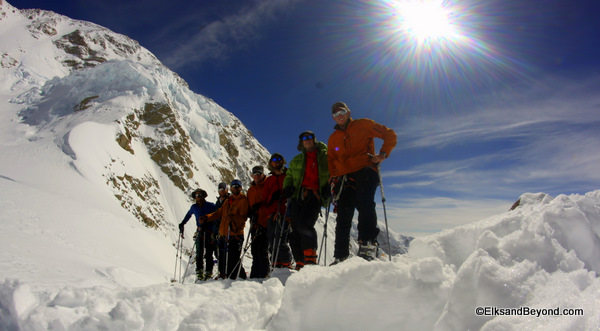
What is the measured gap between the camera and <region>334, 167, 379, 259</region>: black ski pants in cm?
362

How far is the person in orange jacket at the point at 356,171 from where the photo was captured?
3643mm

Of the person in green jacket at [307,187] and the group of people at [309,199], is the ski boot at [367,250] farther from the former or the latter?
the person in green jacket at [307,187]

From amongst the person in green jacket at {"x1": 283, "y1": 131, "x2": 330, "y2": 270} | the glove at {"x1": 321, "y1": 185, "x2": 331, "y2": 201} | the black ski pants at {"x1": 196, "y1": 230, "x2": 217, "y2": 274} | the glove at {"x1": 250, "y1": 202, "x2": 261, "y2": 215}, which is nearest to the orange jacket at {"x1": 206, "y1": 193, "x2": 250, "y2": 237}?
the glove at {"x1": 250, "y1": 202, "x2": 261, "y2": 215}

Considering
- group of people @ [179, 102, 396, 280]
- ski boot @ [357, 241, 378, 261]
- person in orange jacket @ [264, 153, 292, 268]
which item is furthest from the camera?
person in orange jacket @ [264, 153, 292, 268]

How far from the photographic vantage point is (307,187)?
174 inches

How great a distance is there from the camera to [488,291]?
130cm

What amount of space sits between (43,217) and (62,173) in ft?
32.1

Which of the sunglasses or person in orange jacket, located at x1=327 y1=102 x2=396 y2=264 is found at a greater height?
the sunglasses

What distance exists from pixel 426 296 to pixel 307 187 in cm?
291

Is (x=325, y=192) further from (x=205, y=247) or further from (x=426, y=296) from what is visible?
(x=205, y=247)

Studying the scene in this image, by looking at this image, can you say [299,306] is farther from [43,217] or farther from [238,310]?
[43,217]

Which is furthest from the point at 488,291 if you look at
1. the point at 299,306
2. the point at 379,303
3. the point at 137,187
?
the point at 137,187

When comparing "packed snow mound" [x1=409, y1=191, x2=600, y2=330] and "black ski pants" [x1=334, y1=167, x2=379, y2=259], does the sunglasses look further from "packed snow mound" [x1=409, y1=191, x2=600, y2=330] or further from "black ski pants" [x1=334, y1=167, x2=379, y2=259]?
"packed snow mound" [x1=409, y1=191, x2=600, y2=330]

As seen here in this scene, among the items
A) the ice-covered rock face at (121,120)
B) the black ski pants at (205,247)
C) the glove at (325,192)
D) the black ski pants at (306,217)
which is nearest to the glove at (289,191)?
the black ski pants at (306,217)
